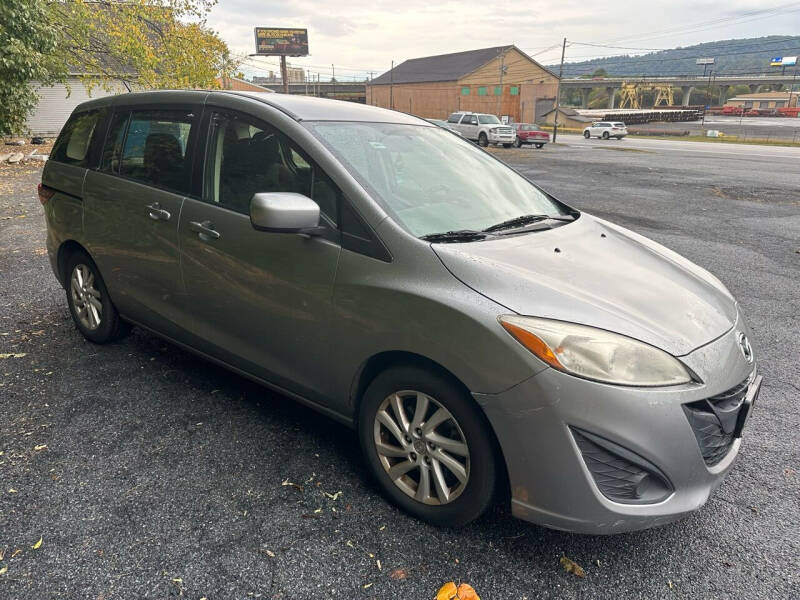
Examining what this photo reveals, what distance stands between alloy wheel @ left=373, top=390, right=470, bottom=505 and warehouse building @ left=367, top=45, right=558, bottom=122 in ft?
220

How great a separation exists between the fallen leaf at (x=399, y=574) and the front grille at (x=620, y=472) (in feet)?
2.65

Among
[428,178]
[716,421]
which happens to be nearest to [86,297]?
[428,178]

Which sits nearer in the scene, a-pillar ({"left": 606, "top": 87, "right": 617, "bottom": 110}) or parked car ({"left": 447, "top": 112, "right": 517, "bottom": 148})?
parked car ({"left": 447, "top": 112, "right": 517, "bottom": 148})

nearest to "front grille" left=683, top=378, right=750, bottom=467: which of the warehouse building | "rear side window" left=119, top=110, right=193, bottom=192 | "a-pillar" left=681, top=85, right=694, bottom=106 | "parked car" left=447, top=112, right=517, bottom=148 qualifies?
"rear side window" left=119, top=110, right=193, bottom=192

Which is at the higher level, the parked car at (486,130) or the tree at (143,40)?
the tree at (143,40)

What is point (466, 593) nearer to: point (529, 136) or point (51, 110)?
point (529, 136)

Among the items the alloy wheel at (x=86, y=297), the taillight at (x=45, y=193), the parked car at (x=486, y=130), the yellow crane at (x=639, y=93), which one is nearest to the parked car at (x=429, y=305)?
the alloy wheel at (x=86, y=297)

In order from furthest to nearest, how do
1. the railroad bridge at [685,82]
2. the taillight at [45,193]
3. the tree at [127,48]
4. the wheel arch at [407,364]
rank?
the railroad bridge at [685,82] < the tree at [127,48] < the taillight at [45,193] < the wheel arch at [407,364]

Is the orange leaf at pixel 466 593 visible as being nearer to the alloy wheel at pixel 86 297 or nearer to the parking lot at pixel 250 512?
the parking lot at pixel 250 512

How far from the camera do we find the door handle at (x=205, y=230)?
2.97 m

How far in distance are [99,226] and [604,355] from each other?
3.35 metres

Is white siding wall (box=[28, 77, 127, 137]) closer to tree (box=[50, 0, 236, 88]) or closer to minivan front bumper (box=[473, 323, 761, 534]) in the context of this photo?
tree (box=[50, 0, 236, 88])

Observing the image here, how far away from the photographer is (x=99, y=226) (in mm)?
3750

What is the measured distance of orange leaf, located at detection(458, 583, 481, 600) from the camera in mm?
2021
